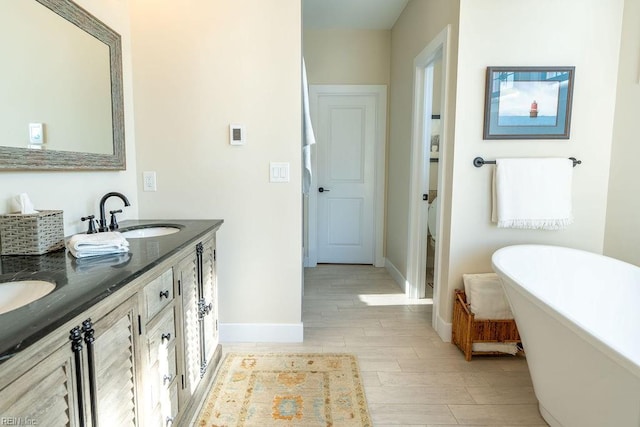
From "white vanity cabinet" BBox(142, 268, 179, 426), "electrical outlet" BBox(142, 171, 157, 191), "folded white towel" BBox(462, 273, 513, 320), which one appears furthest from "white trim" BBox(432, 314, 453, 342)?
"electrical outlet" BBox(142, 171, 157, 191)

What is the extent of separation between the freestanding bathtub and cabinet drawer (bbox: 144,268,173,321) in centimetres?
151

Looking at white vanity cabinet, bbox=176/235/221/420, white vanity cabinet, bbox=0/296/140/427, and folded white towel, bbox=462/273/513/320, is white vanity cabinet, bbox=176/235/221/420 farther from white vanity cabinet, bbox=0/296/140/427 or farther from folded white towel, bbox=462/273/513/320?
folded white towel, bbox=462/273/513/320

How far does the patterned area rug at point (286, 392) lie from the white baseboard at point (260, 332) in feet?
0.57

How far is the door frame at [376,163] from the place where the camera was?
4.05 metres

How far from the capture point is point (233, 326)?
2322mm

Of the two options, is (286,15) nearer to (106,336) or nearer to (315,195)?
(106,336)

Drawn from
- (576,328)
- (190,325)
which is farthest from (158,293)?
(576,328)

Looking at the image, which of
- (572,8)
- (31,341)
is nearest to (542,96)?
(572,8)

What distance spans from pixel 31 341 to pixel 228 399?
1324 mm

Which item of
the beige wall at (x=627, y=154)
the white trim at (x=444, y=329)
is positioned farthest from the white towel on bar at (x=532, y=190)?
the white trim at (x=444, y=329)

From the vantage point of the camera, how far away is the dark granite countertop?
2.15 ft

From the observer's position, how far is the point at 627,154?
6.95ft

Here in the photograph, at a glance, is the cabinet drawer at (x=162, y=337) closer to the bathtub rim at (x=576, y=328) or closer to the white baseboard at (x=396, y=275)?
the bathtub rim at (x=576, y=328)

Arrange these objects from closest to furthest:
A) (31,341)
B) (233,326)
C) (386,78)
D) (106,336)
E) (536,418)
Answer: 1. (31,341)
2. (106,336)
3. (536,418)
4. (233,326)
5. (386,78)
